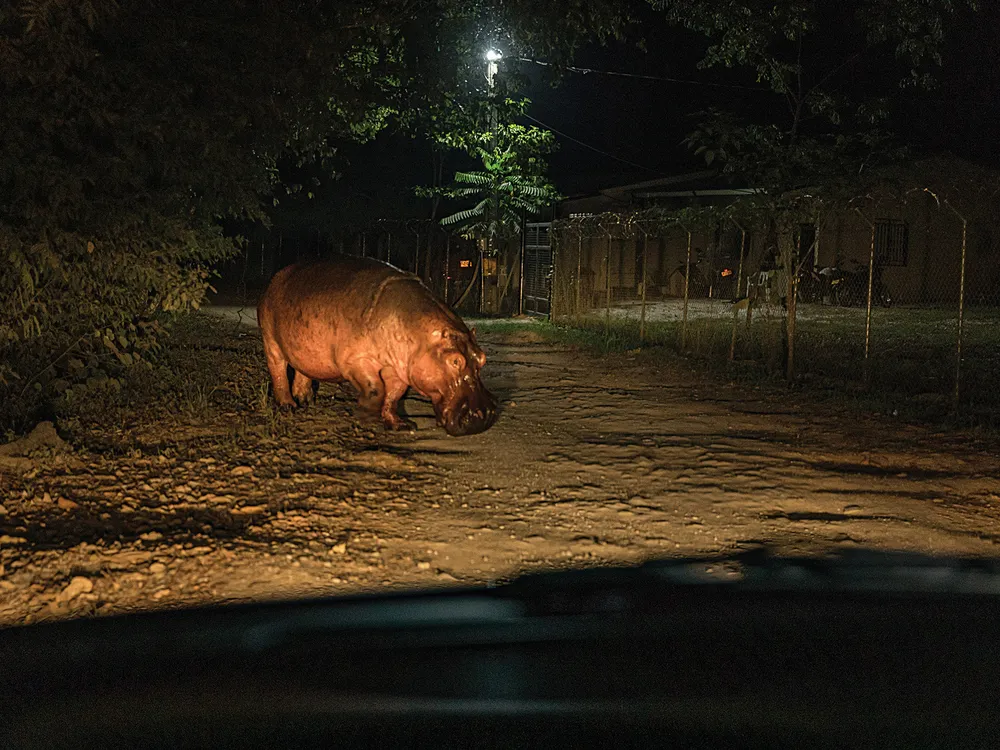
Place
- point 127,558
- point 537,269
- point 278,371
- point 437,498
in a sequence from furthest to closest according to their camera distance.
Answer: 1. point 537,269
2. point 278,371
3. point 437,498
4. point 127,558

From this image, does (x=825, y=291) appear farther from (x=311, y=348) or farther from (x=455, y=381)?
(x=455, y=381)

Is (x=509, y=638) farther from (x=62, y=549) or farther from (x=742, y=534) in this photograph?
(x=62, y=549)

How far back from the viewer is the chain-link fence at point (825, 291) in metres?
11.4


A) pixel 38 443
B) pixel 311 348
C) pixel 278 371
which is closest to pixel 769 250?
pixel 278 371

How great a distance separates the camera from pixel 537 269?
23.7 meters

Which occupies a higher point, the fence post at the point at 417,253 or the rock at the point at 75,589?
the fence post at the point at 417,253

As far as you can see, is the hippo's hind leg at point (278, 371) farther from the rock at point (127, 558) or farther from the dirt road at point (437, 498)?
the rock at point (127, 558)

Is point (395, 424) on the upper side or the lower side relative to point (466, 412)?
lower

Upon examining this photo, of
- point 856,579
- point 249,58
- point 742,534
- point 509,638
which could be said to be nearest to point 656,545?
point 742,534

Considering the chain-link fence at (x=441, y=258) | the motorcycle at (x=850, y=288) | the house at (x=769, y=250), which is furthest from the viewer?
the house at (x=769, y=250)

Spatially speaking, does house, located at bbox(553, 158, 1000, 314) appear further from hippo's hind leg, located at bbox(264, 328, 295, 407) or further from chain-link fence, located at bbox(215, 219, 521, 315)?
hippo's hind leg, located at bbox(264, 328, 295, 407)

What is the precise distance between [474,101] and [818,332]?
26.6 ft

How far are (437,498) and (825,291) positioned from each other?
20.3m

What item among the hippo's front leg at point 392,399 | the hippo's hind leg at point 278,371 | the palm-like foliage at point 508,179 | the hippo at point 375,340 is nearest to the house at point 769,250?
the palm-like foliage at point 508,179
